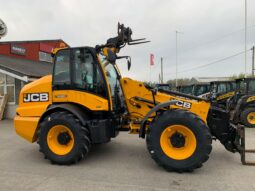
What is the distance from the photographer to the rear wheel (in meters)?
10.7

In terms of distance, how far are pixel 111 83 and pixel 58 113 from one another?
138cm

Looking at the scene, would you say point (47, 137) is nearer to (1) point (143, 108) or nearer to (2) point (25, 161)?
(2) point (25, 161)

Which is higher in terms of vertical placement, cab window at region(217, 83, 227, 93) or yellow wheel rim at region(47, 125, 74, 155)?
cab window at region(217, 83, 227, 93)

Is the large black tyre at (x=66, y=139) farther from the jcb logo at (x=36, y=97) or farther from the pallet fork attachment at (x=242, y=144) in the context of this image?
the pallet fork attachment at (x=242, y=144)

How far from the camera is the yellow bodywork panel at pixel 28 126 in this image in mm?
5641

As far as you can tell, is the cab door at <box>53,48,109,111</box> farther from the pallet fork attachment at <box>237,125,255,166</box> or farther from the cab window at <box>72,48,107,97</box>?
the pallet fork attachment at <box>237,125,255,166</box>

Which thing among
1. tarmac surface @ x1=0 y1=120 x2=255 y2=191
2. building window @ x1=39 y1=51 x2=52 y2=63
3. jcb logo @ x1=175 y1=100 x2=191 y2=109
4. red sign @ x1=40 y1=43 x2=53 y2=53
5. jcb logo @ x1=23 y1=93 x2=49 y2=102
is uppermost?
red sign @ x1=40 y1=43 x2=53 y2=53

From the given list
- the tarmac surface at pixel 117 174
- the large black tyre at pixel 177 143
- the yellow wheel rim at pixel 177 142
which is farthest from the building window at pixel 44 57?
the yellow wheel rim at pixel 177 142

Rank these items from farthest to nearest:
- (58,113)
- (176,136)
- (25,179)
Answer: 1. (58,113)
2. (176,136)
3. (25,179)

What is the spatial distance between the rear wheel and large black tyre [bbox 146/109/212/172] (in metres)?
7.00

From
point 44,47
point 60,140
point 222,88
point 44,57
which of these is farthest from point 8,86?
point 222,88

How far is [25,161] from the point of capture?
567 centimetres

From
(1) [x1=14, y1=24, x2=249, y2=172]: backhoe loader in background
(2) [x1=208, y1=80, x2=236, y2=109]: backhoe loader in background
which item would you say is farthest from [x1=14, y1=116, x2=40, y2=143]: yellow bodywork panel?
(2) [x1=208, y1=80, x2=236, y2=109]: backhoe loader in background

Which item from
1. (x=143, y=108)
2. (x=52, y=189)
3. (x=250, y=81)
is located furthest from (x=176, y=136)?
(x=250, y=81)
